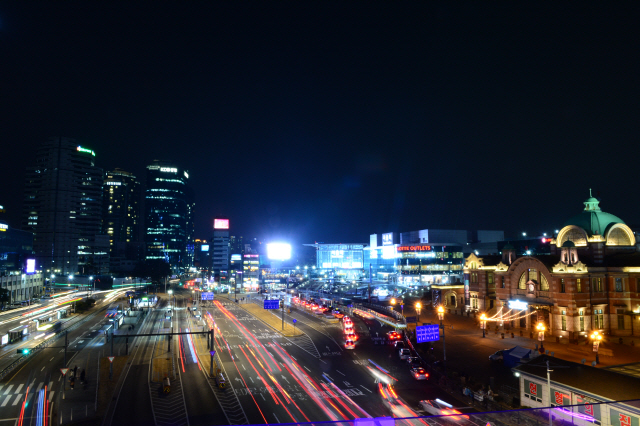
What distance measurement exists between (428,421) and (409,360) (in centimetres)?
2922

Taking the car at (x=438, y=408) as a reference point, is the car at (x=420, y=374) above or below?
below

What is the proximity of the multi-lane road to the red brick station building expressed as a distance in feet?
83.0

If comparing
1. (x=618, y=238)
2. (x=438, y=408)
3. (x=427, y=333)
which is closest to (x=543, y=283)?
(x=618, y=238)

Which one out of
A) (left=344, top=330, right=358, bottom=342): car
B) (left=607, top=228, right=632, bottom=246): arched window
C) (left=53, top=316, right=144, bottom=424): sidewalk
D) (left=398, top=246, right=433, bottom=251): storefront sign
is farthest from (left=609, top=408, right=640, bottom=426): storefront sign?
(left=398, top=246, right=433, bottom=251): storefront sign

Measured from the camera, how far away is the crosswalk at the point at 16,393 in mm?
33094

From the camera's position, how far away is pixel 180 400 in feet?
108

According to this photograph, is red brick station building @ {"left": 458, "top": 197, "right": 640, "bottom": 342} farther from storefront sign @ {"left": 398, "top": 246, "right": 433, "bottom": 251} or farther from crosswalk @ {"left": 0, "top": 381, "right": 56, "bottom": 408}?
storefront sign @ {"left": 398, "top": 246, "right": 433, "bottom": 251}

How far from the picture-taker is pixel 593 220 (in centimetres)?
6319

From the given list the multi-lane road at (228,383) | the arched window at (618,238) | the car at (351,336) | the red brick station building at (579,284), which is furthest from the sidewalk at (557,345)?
the arched window at (618,238)

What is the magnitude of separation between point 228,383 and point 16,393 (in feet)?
63.5

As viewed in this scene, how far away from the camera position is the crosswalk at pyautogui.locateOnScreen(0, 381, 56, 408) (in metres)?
33.1

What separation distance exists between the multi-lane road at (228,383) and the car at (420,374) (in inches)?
27.8

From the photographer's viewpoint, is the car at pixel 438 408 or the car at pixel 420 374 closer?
the car at pixel 438 408

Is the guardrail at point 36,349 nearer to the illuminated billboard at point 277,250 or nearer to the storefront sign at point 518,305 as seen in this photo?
the storefront sign at point 518,305
